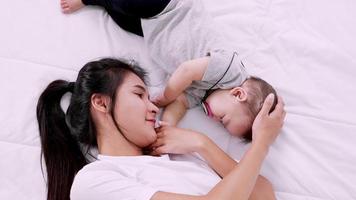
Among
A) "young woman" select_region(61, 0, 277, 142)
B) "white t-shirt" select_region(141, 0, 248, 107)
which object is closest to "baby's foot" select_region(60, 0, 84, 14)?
"young woman" select_region(61, 0, 277, 142)

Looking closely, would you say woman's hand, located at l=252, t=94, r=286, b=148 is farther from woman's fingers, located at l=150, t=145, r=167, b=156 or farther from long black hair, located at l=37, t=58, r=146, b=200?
long black hair, located at l=37, t=58, r=146, b=200

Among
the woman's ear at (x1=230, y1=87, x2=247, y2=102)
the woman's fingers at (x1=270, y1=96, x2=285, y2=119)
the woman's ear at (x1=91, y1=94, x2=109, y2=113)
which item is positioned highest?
the woman's ear at (x1=91, y1=94, x2=109, y2=113)

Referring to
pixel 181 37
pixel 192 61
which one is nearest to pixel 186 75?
pixel 192 61

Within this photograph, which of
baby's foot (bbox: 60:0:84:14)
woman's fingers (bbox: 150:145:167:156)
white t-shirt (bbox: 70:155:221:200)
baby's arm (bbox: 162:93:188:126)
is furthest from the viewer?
baby's foot (bbox: 60:0:84:14)

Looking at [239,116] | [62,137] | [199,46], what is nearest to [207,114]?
[239,116]

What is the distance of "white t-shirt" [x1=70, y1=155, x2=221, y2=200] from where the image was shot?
104 centimetres

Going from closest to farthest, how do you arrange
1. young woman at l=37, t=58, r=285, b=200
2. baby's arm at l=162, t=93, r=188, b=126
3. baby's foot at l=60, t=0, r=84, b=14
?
young woman at l=37, t=58, r=285, b=200
baby's arm at l=162, t=93, r=188, b=126
baby's foot at l=60, t=0, r=84, b=14

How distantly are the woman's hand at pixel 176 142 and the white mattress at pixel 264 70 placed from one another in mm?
127

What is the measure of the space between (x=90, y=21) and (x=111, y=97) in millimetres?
403

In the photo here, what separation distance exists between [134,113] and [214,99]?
0.29 meters

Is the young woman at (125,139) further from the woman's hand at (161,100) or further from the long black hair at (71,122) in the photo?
the woman's hand at (161,100)

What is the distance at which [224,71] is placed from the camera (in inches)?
52.6

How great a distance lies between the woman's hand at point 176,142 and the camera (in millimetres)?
1242

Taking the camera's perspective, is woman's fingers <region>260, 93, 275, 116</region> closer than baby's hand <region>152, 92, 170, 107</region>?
Yes
